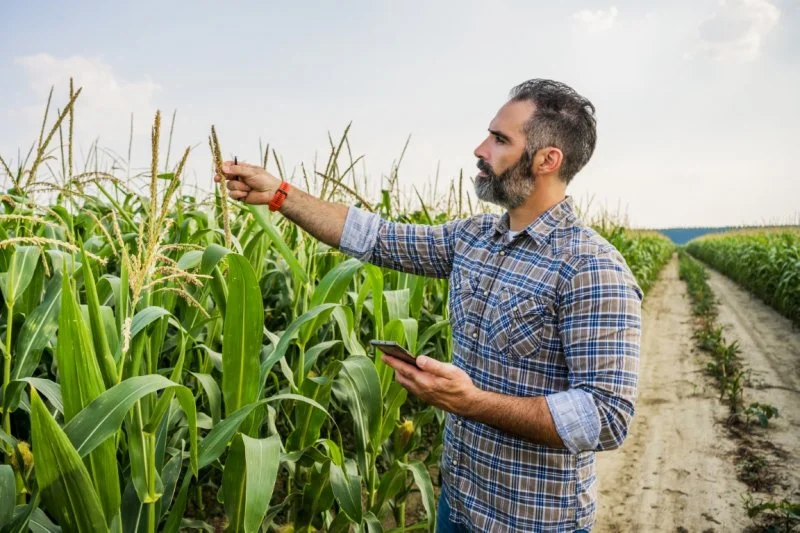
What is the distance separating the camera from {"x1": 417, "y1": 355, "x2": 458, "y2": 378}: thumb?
1.45 meters

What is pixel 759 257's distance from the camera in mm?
14430

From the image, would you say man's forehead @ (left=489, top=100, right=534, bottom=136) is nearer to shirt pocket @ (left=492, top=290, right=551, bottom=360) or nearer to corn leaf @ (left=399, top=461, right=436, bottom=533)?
shirt pocket @ (left=492, top=290, right=551, bottom=360)

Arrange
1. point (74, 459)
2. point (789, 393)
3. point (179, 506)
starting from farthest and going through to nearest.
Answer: point (789, 393) < point (179, 506) < point (74, 459)

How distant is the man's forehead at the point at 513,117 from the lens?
1823 mm

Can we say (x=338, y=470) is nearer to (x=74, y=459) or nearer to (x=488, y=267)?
(x=488, y=267)

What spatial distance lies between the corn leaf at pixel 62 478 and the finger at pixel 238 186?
1.01m

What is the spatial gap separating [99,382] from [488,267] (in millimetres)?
1109

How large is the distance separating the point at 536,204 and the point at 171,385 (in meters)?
1.15

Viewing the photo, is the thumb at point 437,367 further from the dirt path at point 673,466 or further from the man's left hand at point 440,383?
the dirt path at point 673,466

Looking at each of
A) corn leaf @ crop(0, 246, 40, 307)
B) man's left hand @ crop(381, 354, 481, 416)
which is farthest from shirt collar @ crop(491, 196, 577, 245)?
corn leaf @ crop(0, 246, 40, 307)

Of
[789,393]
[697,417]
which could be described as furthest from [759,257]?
[697,417]

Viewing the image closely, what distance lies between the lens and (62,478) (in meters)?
1.22

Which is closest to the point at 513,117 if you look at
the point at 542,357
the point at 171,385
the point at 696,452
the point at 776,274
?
the point at 542,357

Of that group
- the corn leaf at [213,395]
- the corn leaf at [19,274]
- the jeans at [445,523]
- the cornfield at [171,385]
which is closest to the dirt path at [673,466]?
the cornfield at [171,385]
